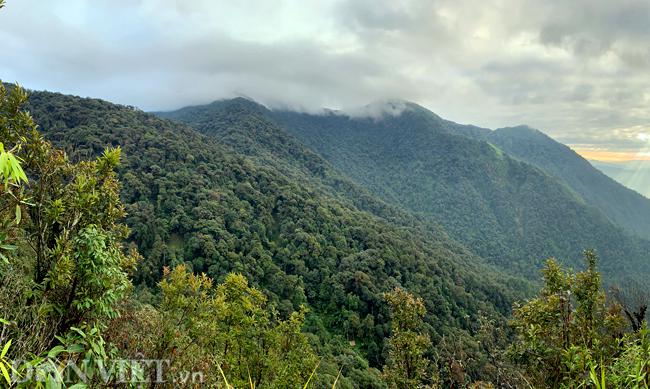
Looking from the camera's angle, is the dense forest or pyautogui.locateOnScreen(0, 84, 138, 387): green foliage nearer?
pyautogui.locateOnScreen(0, 84, 138, 387): green foliage

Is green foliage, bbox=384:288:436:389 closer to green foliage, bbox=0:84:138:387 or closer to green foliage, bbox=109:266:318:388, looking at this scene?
green foliage, bbox=109:266:318:388

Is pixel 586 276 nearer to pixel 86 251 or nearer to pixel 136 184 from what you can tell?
pixel 86 251

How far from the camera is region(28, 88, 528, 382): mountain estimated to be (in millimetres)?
66812

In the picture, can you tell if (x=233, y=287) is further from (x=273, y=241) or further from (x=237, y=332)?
(x=273, y=241)

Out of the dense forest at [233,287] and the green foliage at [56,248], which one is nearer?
the green foliage at [56,248]

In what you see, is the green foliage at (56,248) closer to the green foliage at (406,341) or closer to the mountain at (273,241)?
the green foliage at (406,341)

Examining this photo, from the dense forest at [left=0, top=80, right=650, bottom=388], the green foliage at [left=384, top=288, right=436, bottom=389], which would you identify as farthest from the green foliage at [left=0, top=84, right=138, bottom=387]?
the green foliage at [left=384, top=288, right=436, bottom=389]

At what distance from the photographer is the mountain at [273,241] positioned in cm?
6681

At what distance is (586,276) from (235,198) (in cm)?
8842

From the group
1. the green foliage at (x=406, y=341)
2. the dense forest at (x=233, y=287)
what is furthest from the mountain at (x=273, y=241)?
the green foliage at (x=406, y=341)

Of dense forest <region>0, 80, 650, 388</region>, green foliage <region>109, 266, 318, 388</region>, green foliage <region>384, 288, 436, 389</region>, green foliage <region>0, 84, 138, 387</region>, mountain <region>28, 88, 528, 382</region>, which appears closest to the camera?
green foliage <region>0, 84, 138, 387</region>

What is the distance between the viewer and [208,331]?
14047 millimetres

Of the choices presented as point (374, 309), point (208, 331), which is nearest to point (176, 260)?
point (374, 309)


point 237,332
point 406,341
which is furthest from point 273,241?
point 406,341
